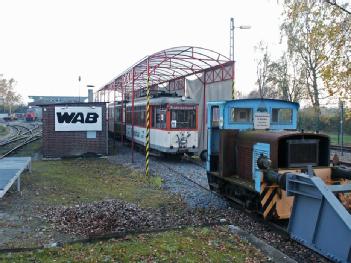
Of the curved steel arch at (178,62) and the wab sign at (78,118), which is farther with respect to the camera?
the wab sign at (78,118)

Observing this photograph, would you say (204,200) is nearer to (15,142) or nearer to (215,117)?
(215,117)

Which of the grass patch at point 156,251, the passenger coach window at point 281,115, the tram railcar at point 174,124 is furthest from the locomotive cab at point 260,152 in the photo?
the tram railcar at point 174,124

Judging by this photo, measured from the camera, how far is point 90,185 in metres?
11.9

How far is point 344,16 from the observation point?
1014cm

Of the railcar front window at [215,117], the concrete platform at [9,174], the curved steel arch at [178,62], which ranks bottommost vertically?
the concrete platform at [9,174]

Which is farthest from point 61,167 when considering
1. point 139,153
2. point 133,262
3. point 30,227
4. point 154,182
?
point 133,262

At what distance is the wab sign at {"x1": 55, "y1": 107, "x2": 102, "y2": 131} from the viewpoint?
18969mm

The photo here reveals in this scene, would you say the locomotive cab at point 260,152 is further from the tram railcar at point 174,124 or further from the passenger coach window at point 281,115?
the tram railcar at point 174,124

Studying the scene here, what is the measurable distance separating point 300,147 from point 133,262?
13.5 ft

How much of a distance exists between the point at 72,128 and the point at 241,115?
452 inches

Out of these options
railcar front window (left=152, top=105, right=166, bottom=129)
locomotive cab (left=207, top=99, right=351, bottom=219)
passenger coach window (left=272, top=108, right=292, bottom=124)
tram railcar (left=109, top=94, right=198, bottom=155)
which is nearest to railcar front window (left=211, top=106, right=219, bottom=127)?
locomotive cab (left=207, top=99, right=351, bottom=219)

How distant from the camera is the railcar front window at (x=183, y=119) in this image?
1762cm

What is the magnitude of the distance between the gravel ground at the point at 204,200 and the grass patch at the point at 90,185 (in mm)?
638

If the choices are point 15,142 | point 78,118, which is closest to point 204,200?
point 78,118
